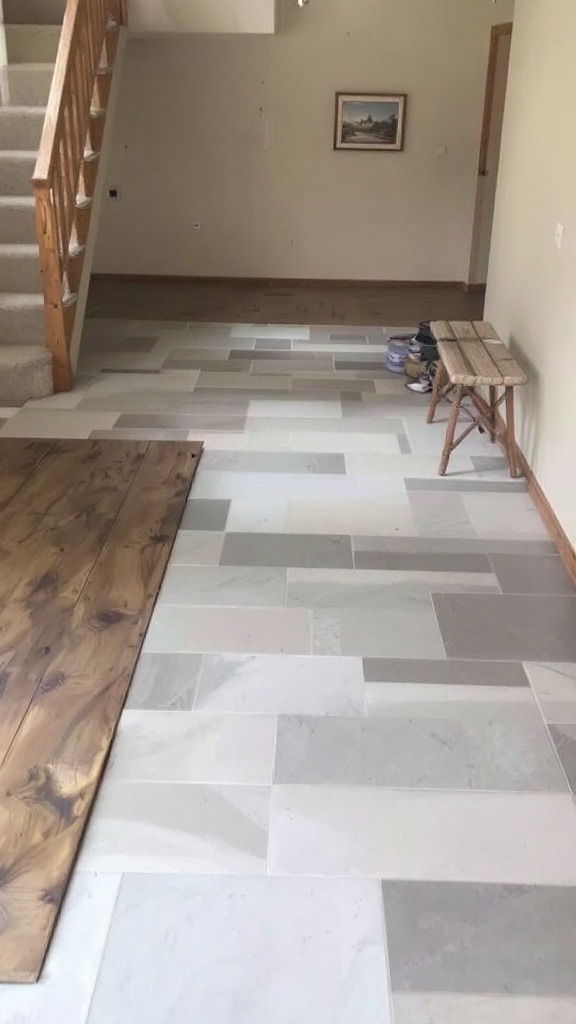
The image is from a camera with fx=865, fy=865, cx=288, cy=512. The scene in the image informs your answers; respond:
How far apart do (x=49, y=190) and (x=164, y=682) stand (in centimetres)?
303

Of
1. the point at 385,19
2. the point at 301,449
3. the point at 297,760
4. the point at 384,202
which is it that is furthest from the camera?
the point at 384,202

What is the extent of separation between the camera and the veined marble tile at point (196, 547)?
318 cm

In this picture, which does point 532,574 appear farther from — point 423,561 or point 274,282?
point 274,282

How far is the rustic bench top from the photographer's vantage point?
362 centimetres

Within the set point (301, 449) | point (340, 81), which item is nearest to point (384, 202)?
point (340, 81)

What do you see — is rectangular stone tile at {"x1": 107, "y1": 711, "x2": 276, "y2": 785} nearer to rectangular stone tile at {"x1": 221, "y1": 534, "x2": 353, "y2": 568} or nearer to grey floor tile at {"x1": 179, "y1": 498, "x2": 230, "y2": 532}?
rectangular stone tile at {"x1": 221, "y1": 534, "x2": 353, "y2": 568}

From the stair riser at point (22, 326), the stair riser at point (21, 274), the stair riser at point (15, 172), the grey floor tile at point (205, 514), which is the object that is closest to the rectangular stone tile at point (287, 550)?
the grey floor tile at point (205, 514)

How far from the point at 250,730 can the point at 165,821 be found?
1.22 ft

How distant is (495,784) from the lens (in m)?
2.14

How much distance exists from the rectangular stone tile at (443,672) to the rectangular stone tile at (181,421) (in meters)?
2.12

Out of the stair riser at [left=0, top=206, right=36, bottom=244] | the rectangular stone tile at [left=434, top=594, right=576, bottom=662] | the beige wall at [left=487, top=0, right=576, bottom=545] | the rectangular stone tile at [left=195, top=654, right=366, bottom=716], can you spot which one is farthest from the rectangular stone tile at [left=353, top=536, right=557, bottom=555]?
the stair riser at [left=0, top=206, right=36, bottom=244]

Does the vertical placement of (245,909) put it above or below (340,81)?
below

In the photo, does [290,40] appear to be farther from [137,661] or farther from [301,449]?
[137,661]

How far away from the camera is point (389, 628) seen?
9.13 ft
